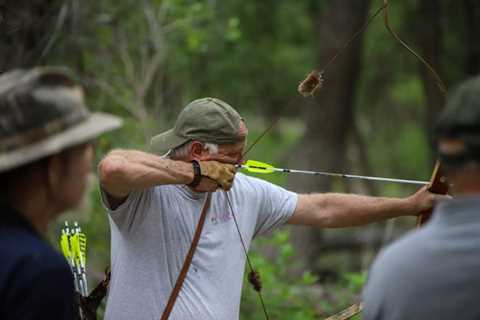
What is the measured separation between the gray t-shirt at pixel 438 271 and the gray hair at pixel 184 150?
136 cm

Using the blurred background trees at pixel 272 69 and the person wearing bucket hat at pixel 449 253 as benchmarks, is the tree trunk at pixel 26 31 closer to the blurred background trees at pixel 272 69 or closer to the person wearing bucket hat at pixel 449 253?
the blurred background trees at pixel 272 69

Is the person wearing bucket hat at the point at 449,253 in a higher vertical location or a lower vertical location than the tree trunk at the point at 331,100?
higher

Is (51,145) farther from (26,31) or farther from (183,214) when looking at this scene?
(26,31)

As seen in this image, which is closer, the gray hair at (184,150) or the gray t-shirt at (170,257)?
the gray t-shirt at (170,257)

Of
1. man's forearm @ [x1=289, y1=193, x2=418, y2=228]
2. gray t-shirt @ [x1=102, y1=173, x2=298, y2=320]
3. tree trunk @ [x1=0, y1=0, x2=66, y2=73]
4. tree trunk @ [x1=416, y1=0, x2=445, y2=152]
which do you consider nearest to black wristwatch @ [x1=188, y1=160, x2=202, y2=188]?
gray t-shirt @ [x1=102, y1=173, x2=298, y2=320]

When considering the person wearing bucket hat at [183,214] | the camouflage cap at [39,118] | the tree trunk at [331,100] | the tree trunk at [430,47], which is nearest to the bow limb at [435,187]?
the person wearing bucket hat at [183,214]

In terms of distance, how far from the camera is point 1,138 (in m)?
1.82

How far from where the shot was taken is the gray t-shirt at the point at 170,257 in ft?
9.61

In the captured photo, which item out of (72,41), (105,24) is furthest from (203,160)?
(105,24)

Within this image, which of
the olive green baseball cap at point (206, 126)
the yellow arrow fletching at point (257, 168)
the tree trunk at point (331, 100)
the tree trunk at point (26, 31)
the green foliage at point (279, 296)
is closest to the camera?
the olive green baseball cap at point (206, 126)

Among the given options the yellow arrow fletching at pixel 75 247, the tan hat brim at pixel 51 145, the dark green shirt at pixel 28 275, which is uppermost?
the tan hat brim at pixel 51 145

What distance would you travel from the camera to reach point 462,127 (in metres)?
1.76

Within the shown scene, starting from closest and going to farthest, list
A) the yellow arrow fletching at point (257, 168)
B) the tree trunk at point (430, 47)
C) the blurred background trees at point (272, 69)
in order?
1. the yellow arrow fletching at point (257, 168)
2. the blurred background trees at point (272, 69)
3. the tree trunk at point (430, 47)

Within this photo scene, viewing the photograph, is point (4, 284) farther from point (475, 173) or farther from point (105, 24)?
point (105, 24)
